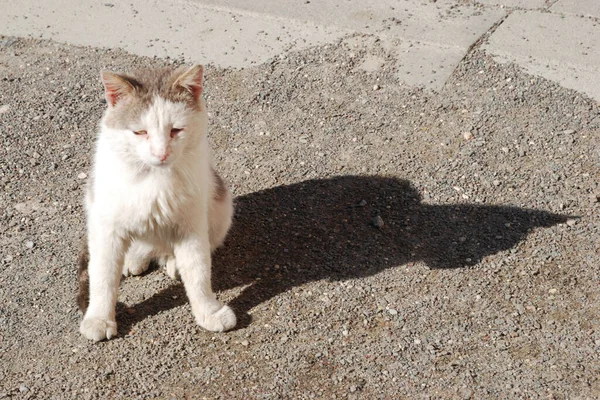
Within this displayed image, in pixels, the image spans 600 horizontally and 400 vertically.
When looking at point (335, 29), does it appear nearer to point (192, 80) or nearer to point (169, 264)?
point (169, 264)

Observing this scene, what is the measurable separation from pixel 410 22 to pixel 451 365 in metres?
3.63

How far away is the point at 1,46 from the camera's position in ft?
21.2

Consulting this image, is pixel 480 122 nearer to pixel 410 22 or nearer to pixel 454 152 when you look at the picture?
pixel 454 152

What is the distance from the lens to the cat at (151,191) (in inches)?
138

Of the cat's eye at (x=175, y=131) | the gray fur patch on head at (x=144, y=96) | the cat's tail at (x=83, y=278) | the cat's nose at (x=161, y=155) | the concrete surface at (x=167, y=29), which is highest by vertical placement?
the gray fur patch on head at (x=144, y=96)

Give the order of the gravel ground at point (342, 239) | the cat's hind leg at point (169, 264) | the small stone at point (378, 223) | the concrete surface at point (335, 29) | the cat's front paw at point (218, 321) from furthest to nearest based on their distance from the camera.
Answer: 1. the concrete surface at point (335, 29)
2. the small stone at point (378, 223)
3. the cat's hind leg at point (169, 264)
4. the cat's front paw at point (218, 321)
5. the gravel ground at point (342, 239)

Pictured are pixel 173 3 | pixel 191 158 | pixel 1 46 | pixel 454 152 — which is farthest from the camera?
pixel 173 3

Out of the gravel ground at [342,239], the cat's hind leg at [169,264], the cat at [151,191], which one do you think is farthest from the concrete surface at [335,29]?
the cat at [151,191]

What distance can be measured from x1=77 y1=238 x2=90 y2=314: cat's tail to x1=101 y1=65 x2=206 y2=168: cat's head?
0.96 m

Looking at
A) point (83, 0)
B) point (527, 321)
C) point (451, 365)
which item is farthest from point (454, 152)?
point (83, 0)

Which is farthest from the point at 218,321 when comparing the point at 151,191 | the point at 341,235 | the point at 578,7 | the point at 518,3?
the point at 578,7

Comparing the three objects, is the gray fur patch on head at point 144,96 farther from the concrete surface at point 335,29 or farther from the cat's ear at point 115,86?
the concrete surface at point 335,29

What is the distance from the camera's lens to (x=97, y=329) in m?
3.85

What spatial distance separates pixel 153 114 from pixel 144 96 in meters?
0.11
